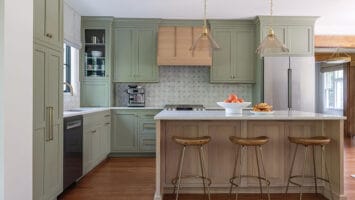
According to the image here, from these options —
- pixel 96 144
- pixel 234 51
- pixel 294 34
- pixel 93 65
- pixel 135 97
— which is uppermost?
pixel 294 34

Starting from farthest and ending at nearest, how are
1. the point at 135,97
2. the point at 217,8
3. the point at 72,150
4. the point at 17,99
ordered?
A: the point at 135,97
the point at 217,8
the point at 72,150
the point at 17,99

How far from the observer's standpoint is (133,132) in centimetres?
555

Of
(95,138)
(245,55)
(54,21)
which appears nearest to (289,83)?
(245,55)

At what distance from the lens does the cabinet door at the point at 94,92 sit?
5.67 m

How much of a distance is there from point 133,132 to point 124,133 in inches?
6.4

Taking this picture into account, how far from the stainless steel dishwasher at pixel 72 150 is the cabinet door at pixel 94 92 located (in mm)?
1827

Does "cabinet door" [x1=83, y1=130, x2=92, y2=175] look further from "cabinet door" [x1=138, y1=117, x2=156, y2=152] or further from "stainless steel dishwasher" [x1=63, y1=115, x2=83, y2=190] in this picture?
"cabinet door" [x1=138, y1=117, x2=156, y2=152]

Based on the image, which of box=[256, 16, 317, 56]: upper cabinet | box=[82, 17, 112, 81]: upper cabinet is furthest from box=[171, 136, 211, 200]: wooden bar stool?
box=[256, 16, 317, 56]: upper cabinet

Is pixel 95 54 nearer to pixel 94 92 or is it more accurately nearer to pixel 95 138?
pixel 94 92

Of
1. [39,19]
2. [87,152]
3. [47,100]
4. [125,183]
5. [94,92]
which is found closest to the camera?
[39,19]

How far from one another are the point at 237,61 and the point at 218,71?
40 cm

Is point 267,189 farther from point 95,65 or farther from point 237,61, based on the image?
point 95,65

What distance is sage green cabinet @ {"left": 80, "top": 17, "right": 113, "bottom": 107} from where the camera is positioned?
5.64m

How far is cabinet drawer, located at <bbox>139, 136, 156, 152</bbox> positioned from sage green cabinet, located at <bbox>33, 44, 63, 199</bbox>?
240cm
